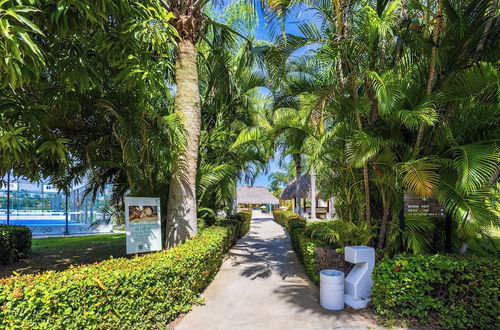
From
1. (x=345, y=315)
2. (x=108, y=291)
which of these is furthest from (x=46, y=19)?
(x=345, y=315)

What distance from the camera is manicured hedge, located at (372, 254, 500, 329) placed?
393 cm

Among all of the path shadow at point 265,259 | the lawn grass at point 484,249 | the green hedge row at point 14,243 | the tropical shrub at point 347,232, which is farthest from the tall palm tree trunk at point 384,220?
the green hedge row at point 14,243

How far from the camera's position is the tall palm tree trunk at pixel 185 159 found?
6156mm

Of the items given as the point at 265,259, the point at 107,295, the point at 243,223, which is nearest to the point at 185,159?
the point at 107,295

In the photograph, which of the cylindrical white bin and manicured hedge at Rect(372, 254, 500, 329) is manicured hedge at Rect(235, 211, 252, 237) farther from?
manicured hedge at Rect(372, 254, 500, 329)

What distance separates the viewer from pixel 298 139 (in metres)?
7.01

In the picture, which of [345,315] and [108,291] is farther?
[345,315]

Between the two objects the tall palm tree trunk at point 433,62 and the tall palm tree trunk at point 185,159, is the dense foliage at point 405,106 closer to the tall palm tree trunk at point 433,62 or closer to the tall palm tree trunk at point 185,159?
the tall palm tree trunk at point 433,62

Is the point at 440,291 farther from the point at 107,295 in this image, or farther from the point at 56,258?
the point at 56,258

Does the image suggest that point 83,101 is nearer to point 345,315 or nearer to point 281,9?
point 281,9

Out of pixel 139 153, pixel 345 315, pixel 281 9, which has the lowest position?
pixel 345 315

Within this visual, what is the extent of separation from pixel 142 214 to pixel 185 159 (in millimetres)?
1580

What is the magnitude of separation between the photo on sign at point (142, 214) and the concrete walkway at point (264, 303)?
189 centimetres

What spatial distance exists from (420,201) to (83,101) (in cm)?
705
